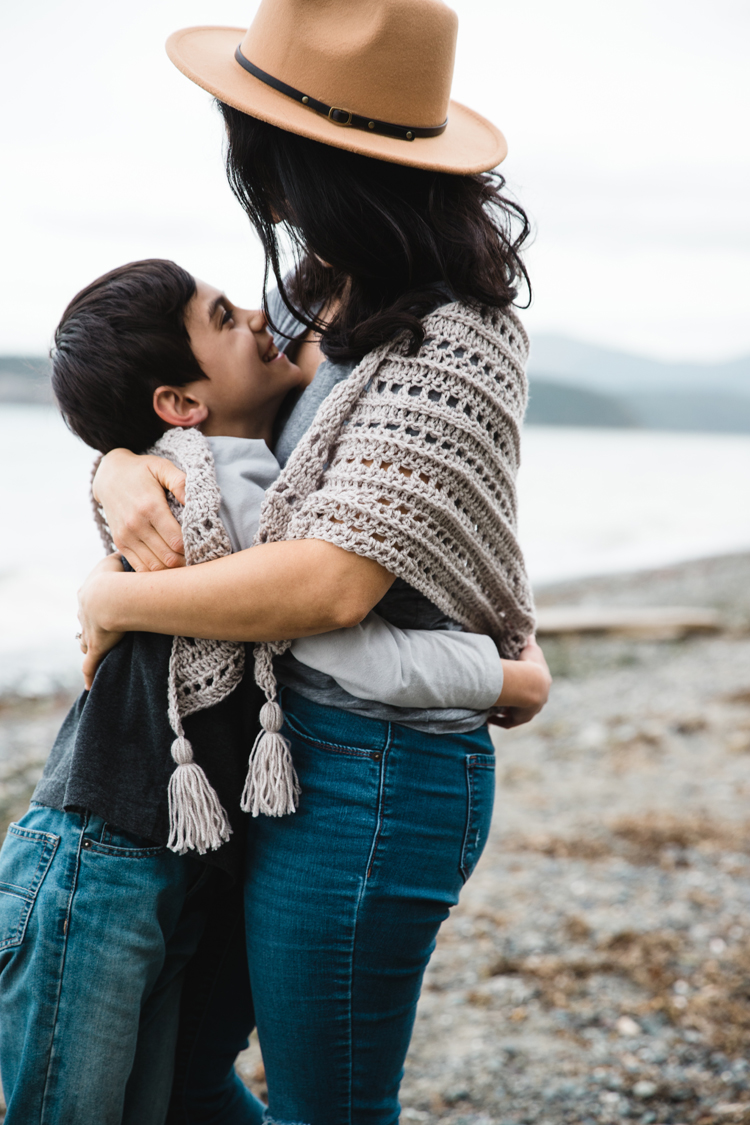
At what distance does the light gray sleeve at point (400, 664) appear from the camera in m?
1.24

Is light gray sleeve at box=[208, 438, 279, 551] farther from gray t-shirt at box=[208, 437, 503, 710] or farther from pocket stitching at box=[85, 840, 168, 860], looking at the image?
pocket stitching at box=[85, 840, 168, 860]

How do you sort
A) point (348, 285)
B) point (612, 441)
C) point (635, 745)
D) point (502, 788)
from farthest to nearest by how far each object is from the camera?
1. point (612, 441)
2. point (635, 745)
3. point (502, 788)
4. point (348, 285)

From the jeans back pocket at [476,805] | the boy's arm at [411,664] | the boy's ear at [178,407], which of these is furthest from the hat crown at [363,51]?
the jeans back pocket at [476,805]

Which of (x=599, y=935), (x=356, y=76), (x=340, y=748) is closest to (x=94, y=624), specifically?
(x=340, y=748)

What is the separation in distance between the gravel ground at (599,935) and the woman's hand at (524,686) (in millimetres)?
1431

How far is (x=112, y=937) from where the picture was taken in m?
1.21

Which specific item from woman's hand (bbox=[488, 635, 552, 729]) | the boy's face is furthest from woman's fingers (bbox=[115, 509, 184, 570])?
woman's hand (bbox=[488, 635, 552, 729])

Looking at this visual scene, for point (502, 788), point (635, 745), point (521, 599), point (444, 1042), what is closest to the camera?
point (521, 599)

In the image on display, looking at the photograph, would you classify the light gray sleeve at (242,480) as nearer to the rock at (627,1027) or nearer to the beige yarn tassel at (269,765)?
the beige yarn tassel at (269,765)

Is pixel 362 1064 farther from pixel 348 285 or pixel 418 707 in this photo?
pixel 348 285

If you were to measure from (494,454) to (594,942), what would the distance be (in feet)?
8.18

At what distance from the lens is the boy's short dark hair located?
4.54ft

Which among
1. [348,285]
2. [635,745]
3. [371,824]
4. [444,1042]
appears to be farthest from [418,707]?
[635,745]

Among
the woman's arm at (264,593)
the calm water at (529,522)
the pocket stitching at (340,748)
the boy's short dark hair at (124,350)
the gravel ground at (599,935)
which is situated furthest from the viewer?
the calm water at (529,522)
